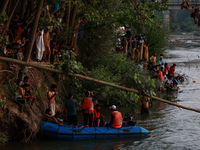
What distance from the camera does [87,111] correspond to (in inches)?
572

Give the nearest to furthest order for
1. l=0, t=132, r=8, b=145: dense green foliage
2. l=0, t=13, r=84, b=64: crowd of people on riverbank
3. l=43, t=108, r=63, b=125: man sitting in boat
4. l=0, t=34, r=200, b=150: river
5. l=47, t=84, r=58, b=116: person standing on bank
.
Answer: l=0, t=132, r=8, b=145: dense green foliage → l=0, t=34, r=200, b=150: river → l=43, t=108, r=63, b=125: man sitting in boat → l=47, t=84, r=58, b=116: person standing on bank → l=0, t=13, r=84, b=64: crowd of people on riverbank

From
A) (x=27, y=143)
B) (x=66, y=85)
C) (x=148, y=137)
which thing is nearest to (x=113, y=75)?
(x=66, y=85)

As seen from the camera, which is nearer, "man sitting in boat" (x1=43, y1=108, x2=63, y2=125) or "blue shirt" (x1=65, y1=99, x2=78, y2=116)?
"blue shirt" (x1=65, y1=99, x2=78, y2=116)

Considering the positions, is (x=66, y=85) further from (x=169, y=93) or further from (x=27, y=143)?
(x=169, y=93)

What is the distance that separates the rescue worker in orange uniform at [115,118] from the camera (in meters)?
14.3

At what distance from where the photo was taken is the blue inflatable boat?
46.8 feet

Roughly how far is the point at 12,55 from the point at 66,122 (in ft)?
9.86

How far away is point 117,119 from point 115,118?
0.09 meters

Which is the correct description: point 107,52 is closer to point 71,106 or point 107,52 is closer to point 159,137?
point 159,137

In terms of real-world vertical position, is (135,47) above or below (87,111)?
above

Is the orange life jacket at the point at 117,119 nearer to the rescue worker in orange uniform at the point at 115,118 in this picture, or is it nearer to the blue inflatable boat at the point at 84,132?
the rescue worker in orange uniform at the point at 115,118

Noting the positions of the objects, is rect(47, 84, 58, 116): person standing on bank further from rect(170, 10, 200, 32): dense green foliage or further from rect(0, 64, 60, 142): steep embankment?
rect(170, 10, 200, 32): dense green foliage

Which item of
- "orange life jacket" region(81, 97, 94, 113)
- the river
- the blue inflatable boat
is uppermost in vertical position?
"orange life jacket" region(81, 97, 94, 113)

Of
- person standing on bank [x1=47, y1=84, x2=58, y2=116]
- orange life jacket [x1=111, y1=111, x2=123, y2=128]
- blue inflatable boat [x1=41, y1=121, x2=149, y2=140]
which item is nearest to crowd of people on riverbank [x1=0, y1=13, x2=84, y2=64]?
person standing on bank [x1=47, y1=84, x2=58, y2=116]
